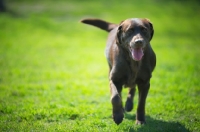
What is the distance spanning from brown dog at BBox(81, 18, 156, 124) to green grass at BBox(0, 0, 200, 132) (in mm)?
523

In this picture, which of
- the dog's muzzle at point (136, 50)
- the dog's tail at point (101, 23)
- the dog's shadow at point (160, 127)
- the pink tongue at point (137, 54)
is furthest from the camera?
the dog's tail at point (101, 23)

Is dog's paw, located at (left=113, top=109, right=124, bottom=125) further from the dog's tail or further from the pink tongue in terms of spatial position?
the dog's tail

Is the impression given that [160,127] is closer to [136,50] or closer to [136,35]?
[136,50]

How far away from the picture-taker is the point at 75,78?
31.6 feet

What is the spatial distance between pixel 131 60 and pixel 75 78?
4.20 m

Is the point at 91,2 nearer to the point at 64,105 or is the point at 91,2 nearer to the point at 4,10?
the point at 4,10

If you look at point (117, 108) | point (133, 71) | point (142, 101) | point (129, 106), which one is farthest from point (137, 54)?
point (129, 106)

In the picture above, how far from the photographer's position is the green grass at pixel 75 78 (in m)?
6.02

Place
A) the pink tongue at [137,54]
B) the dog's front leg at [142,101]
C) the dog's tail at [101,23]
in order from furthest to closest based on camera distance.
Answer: the dog's tail at [101,23] < the dog's front leg at [142,101] < the pink tongue at [137,54]

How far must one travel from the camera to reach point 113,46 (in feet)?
20.4

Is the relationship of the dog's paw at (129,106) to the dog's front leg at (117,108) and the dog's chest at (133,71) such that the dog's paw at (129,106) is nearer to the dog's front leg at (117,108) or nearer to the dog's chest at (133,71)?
the dog's chest at (133,71)

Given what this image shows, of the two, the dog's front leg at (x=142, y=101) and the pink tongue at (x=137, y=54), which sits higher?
the pink tongue at (x=137, y=54)

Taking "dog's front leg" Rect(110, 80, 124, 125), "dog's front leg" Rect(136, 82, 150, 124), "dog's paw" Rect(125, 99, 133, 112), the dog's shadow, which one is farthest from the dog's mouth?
"dog's paw" Rect(125, 99, 133, 112)

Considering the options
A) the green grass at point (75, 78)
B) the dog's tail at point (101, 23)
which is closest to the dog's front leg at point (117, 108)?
the green grass at point (75, 78)
